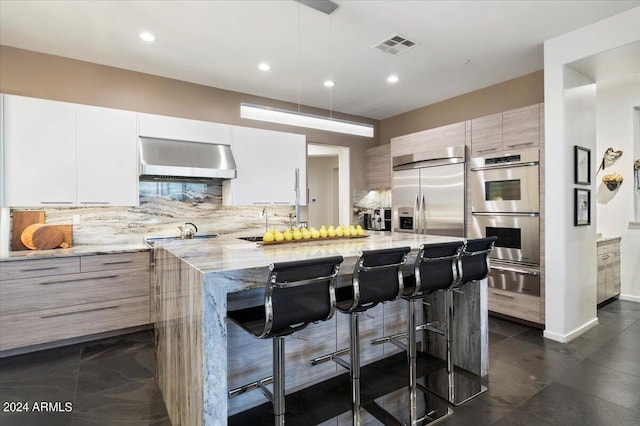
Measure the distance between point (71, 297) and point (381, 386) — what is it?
3006 millimetres

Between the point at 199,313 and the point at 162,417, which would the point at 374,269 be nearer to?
the point at 199,313

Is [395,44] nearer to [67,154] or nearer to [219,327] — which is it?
[219,327]

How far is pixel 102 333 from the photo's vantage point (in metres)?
3.45

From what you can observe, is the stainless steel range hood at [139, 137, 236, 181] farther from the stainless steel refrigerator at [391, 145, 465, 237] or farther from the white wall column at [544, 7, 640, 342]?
the white wall column at [544, 7, 640, 342]

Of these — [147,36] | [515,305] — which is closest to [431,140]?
[515,305]

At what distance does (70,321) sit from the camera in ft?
10.5

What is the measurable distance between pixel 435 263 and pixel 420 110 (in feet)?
13.5

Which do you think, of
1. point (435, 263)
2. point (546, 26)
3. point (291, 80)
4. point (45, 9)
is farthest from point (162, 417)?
point (546, 26)

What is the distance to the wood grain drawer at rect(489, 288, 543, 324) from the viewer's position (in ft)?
11.8

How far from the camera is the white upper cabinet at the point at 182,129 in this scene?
3844mm

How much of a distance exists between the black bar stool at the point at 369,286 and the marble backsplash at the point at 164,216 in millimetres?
2943

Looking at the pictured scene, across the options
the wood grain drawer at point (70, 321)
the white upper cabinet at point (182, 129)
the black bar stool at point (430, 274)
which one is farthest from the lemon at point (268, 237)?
the white upper cabinet at point (182, 129)

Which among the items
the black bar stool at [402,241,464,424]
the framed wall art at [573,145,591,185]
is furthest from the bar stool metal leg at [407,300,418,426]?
the framed wall art at [573,145,591,185]

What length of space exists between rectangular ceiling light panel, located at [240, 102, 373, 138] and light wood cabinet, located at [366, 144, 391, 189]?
2.75 meters
